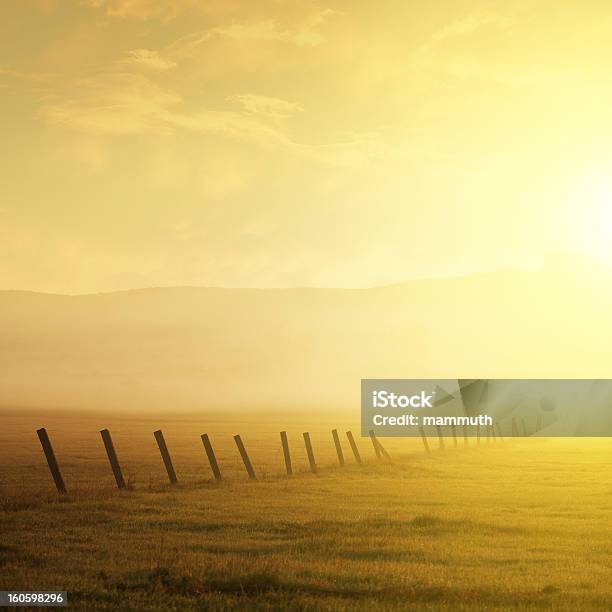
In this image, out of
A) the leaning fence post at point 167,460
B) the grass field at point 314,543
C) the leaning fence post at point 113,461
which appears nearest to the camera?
the grass field at point 314,543

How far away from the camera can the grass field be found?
14141mm

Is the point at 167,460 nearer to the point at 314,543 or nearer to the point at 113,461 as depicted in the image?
the point at 113,461

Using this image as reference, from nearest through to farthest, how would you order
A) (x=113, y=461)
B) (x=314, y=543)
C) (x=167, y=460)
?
(x=314, y=543), (x=113, y=461), (x=167, y=460)

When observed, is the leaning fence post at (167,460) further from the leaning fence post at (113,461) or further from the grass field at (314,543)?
the leaning fence post at (113,461)

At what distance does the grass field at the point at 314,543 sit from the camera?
557 inches

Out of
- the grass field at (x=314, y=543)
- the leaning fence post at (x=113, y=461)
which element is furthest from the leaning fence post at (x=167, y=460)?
the leaning fence post at (x=113, y=461)

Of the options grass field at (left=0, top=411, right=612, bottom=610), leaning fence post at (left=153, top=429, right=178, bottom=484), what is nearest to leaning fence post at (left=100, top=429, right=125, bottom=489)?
grass field at (left=0, top=411, right=612, bottom=610)

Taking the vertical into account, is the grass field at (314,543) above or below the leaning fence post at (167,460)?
below

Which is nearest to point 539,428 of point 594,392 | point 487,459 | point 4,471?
point 594,392

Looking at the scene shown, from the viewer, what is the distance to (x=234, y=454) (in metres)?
53.5

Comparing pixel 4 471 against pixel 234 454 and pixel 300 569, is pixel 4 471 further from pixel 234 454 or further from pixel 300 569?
pixel 300 569

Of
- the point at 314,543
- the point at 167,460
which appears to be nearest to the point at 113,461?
the point at 167,460

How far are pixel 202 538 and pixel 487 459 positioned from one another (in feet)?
117

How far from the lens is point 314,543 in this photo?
19.1 m
